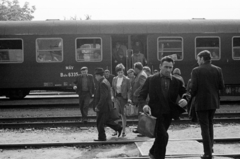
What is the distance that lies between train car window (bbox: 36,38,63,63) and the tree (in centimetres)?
2896

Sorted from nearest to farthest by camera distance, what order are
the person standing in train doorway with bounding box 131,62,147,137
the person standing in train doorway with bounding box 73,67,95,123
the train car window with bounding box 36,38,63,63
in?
the person standing in train doorway with bounding box 131,62,147,137
the person standing in train doorway with bounding box 73,67,95,123
the train car window with bounding box 36,38,63,63

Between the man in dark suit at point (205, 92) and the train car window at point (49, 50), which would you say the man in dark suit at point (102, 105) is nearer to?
the man in dark suit at point (205, 92)

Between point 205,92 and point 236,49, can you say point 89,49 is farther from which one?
point 205,92

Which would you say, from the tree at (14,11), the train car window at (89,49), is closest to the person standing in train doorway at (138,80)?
the train car window at (89,49)

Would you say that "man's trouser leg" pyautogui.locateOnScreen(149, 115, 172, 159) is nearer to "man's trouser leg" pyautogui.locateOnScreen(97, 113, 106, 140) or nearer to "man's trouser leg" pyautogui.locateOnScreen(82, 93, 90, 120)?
"man's trouser leg" pyautogui.locateOnScreen(97, 113, 106, 140)

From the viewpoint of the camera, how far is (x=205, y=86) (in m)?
6.16

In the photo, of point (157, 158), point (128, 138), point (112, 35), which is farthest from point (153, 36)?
point (157, 158)

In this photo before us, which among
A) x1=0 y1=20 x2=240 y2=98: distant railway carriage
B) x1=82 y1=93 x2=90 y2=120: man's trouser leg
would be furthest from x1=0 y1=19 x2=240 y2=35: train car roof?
x1=82 y1=93 x2=90 y2=120: man's trouser leg

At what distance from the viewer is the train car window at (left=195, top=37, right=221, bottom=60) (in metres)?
15.1

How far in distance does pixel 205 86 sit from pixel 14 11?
41.6 m

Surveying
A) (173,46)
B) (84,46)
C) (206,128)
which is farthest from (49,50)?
(206,128)

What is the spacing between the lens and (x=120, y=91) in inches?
351

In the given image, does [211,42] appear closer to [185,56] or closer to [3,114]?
[185,56]

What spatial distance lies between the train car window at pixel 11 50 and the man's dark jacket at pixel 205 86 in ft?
33.3
